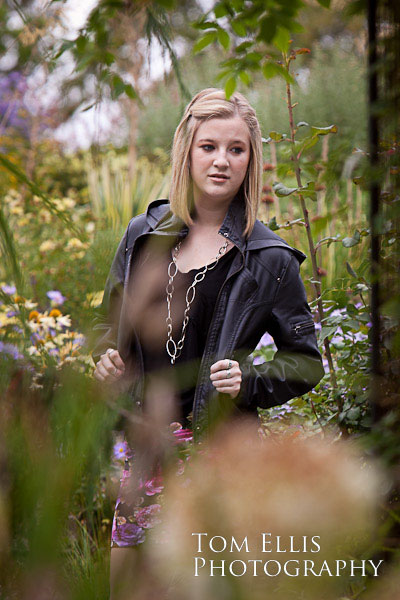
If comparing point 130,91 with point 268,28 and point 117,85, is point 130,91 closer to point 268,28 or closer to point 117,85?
point 117,85

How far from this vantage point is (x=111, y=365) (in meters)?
1.42

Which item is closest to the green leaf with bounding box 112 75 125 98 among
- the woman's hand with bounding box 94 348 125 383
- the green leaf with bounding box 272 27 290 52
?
the green leaf with bounding box 272 27 290 52

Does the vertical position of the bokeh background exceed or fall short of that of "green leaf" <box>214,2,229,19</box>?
it falls short

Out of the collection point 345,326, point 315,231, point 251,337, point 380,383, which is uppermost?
point 345,326

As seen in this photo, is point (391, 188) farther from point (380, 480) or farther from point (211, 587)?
point (211, 587)

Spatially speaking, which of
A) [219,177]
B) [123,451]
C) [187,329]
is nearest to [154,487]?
[123,451]

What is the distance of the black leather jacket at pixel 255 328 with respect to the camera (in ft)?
4.80

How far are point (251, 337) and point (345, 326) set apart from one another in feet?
1.29

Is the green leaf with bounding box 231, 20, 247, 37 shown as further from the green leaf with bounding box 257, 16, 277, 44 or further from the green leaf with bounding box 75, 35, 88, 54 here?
the green leaf with bounding box 75, 35, 88, 54

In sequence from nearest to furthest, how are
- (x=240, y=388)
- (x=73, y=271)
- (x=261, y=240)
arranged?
(x=240, y=388), (x=261, y=240), (x=73, y=271)

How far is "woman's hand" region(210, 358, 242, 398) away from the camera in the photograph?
1.37m

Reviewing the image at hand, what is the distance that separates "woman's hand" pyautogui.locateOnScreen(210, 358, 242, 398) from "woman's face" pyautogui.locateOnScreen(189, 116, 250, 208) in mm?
411

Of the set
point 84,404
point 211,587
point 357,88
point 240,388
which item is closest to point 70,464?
point 84,404

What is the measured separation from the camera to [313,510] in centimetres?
75
